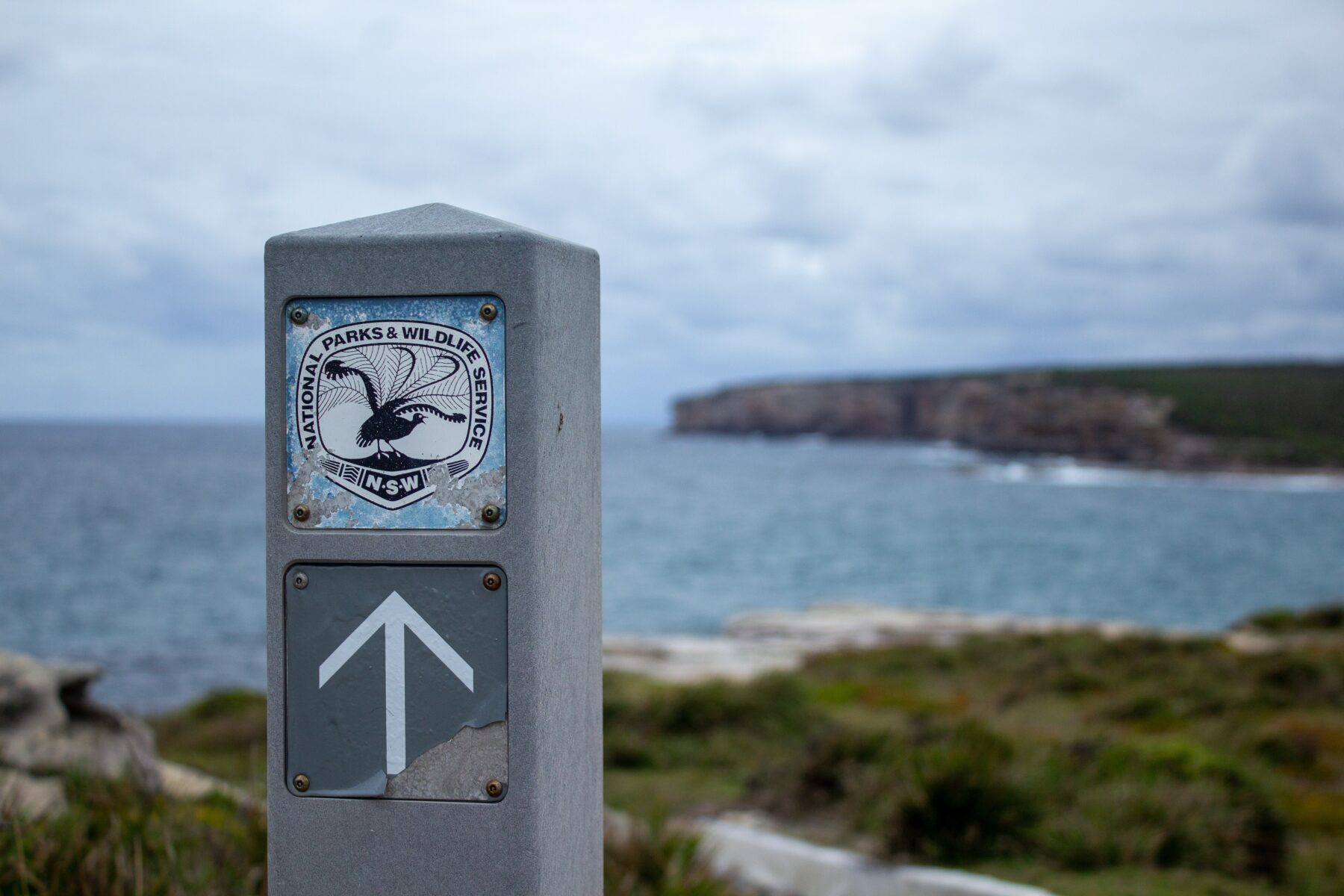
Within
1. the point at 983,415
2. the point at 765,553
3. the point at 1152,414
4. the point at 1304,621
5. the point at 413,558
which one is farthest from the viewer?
the point at 983,415

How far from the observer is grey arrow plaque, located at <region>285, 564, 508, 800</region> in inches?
82.6

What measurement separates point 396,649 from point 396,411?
1.53ft

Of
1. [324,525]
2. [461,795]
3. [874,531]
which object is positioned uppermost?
[324,525]

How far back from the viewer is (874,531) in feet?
188

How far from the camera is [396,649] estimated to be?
6.93 ft

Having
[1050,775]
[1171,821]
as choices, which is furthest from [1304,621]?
[1171,821]

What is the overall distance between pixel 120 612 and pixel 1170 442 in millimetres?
85130

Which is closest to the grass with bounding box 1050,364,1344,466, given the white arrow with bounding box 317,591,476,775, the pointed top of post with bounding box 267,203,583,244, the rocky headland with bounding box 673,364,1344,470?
the rocky headland with bounding box 673,364,1344,470

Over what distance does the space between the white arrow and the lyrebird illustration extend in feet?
1.02

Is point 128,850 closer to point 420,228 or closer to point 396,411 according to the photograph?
point 396,411

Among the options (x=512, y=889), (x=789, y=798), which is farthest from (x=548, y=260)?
(x=789, y=798)

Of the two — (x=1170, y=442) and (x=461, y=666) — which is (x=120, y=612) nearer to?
(x=461, y=666)

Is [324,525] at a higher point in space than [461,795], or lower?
higher

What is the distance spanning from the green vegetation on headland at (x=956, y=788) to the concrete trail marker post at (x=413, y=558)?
5.41 feet
